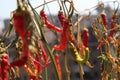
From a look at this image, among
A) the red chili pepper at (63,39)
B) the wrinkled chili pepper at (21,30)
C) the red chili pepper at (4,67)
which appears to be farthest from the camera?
the red chili pepper at (4,67)

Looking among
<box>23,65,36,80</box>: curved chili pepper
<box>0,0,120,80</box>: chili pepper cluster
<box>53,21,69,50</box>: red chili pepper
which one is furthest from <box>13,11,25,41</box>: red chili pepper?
<box>23,65,36,80</box>: curved chili pepper

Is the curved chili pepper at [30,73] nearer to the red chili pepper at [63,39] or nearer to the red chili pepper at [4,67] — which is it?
the red chili pepper at [4,67]

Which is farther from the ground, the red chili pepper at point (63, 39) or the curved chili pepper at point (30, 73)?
the red chili pepper at point (63, 39)

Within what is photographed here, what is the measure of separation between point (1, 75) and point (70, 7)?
0.52 meters

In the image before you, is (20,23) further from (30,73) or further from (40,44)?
(40,44)

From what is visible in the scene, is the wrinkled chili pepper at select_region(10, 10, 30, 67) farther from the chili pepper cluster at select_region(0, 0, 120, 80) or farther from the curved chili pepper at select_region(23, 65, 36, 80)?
the curved chili pepper at select_region(23, 65, 36, 80)

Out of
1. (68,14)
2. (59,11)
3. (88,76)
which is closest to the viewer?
(68,14)

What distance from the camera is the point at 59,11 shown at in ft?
8.57

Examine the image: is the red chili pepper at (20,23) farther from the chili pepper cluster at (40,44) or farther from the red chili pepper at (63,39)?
the red chili pepper at (63,39)

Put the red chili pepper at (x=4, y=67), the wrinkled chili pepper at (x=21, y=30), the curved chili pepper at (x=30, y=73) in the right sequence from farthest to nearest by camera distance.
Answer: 1. the curved chili pepper at (x=30, y=73)
2. the red chili pepper at (x=4, y=67)
3. the wrinkled chili pepper at (x=21, y=30)

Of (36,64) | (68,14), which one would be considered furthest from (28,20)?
(36,64)

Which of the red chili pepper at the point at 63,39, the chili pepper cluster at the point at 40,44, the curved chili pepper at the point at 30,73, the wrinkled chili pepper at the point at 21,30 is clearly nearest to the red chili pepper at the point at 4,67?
the chili pepper cluster at the point at 40,44

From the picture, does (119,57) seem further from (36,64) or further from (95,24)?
(36,64)

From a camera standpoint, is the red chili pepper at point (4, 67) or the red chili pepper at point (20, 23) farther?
the red chili pepper at point (4, 67)
